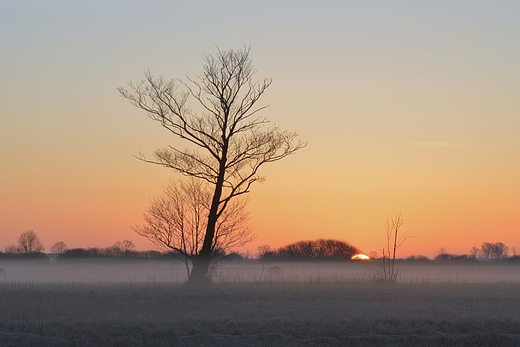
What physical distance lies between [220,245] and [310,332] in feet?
53.6

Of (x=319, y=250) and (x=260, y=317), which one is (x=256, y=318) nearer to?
(x=260, y=317)

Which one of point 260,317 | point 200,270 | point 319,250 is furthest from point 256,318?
point 319,250

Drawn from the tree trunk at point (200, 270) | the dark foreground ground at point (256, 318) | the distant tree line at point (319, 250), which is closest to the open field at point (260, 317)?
the dark foreground ground at point (256, 318)

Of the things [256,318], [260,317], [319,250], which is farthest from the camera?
[319,250]

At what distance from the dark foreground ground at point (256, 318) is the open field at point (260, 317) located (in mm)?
23

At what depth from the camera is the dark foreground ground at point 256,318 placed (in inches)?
555

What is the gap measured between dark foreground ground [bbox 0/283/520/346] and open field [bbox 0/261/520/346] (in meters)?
0.02

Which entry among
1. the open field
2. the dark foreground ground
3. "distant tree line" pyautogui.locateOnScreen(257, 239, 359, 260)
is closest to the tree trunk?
the open field

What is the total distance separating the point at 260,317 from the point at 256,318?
0.26 metres

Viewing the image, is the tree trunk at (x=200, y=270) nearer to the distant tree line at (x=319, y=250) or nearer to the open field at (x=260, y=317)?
the open field at (x=260, y=317)

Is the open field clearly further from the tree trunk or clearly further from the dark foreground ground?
the tree trunk

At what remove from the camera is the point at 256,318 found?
16.2 metres

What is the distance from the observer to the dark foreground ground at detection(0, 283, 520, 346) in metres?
14.1

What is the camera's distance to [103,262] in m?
68.1
